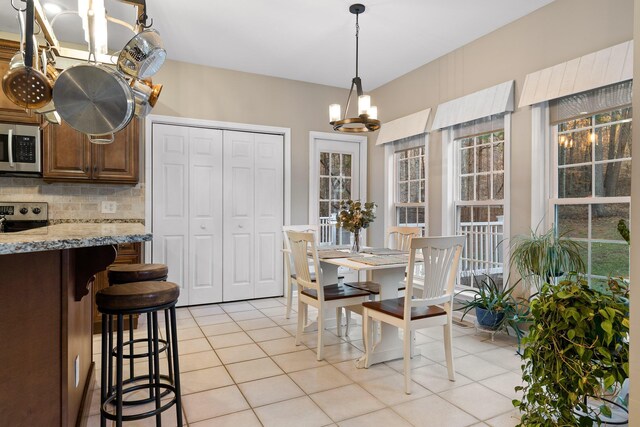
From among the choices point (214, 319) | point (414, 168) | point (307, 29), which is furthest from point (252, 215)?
point (307, 29)

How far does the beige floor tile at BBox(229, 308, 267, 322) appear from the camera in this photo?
162 inches

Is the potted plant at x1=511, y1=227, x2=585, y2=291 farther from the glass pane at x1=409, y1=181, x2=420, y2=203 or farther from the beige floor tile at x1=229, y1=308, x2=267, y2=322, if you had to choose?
the beige floor tile at x1=229, y1=308, x2=267, y2=322

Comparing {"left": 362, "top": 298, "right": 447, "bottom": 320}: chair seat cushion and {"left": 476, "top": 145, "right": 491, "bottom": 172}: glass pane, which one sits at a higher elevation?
{"left": 476, "top": 145, "right": 491, "bottom": 172}: glass pane

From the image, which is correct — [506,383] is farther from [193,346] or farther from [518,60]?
[518,60]

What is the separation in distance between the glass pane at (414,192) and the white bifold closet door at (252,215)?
1.65 meters

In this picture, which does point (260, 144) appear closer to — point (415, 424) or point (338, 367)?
point (338, 367)

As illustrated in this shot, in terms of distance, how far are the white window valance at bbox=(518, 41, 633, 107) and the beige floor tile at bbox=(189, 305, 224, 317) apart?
3667 millimetres

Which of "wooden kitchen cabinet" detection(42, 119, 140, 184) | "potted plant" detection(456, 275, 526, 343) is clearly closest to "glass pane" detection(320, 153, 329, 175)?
"wooden kitchen cabinet" detection(42, 119, 140, 184)

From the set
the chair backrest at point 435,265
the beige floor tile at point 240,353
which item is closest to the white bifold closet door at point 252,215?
the beige floor tile at point 240,353

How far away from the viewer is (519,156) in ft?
11.3

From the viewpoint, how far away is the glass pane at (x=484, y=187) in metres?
3.85

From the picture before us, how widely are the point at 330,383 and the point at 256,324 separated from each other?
1.50 m

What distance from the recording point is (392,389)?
2504 mm

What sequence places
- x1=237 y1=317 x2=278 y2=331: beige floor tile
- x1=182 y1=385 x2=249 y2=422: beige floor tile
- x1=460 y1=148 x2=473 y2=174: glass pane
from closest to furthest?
x1=182 y1=385 x2=249 y2=422: beige floor tile < x1=237 y1=317 x2=278 y2=331: beige floor tile < x1=460 y1=148 x2=473 y2=174: glass pane
